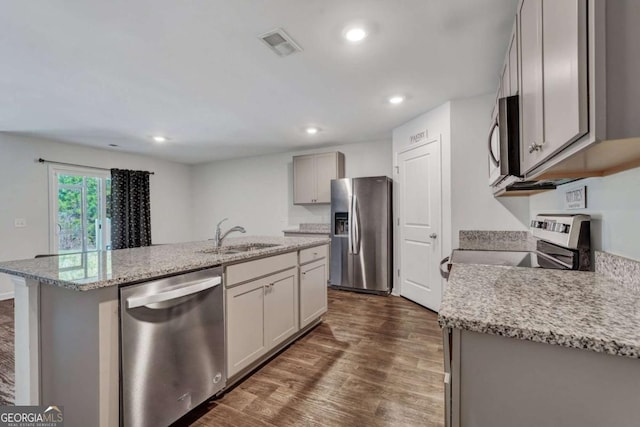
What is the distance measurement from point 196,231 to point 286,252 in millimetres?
5017

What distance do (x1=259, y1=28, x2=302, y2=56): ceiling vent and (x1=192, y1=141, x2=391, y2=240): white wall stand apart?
2.79m

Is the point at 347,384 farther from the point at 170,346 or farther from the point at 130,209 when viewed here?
the point at 130,209

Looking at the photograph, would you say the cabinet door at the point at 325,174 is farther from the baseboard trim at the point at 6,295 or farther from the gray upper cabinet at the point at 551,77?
the baseboard trim at the point at 6,295

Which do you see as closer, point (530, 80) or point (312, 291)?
point (530, 80)

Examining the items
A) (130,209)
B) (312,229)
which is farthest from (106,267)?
(130,209)

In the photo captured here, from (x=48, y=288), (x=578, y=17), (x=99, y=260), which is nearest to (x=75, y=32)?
(x=99, y=260)

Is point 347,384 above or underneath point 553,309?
underneath

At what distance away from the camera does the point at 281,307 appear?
7.79 feet

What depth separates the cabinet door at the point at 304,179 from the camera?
484 centimetres

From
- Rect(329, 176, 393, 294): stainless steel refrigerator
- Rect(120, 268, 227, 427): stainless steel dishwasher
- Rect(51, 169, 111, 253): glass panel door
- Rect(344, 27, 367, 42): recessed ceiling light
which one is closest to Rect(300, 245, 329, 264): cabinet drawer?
Rect(120, 268, 227, 427): stainless steel dishwasher

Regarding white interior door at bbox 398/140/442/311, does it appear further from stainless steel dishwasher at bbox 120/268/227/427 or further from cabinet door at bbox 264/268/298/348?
stainless steel dishwasher at bbox 120/268/227/427

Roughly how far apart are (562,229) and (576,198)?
0.17 meters

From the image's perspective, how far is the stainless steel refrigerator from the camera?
3.97m

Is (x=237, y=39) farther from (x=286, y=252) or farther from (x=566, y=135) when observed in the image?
(x=566, y=135)
